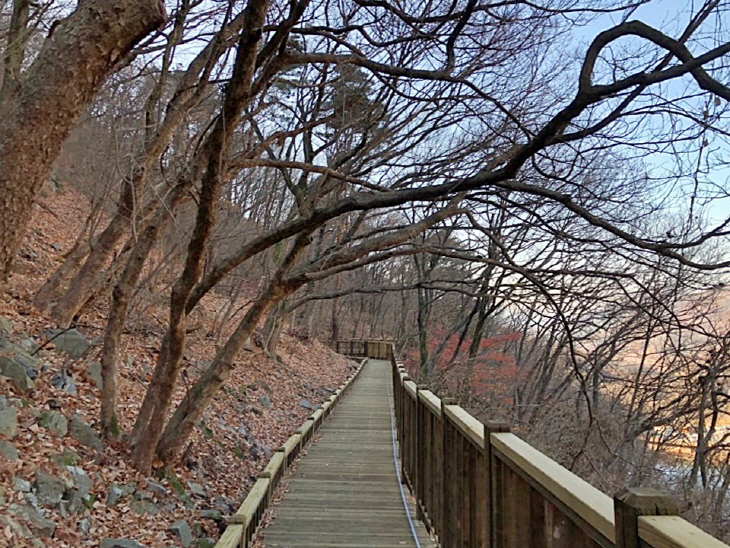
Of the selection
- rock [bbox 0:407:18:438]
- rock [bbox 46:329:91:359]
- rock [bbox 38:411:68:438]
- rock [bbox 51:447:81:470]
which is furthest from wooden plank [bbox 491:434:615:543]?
rock [bbox 46:329:91:359]

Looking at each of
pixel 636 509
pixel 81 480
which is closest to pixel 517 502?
pixel 636 509

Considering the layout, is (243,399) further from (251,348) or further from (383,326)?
(383,326)

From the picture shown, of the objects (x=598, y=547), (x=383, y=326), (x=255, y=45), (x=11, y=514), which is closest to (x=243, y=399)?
(x=11, y=514)

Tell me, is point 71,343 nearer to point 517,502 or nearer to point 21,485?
point 21,485

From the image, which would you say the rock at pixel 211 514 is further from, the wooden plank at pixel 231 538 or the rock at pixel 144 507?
the wooden plank at pixel 231 538

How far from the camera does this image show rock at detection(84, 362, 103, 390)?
6.57 metres

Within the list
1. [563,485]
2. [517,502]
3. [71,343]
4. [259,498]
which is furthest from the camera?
[71,343]

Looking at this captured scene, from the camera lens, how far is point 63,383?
19.6 feet

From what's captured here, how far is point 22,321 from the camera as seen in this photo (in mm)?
7078

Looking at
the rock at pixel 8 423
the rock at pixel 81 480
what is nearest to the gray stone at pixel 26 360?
the rock at pixel 8 423

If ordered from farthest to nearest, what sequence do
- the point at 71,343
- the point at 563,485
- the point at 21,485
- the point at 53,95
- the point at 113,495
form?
the point at 71,343
the point at 113,495
the point at 21,485
the point at 53,95
the point at 563,485

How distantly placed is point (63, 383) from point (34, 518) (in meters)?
2.68

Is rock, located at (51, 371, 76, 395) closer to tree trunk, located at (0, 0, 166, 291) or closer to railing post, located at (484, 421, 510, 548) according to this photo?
tree trunk, located at (0, 0, 166, 291)

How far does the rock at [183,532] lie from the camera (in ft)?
14.9
